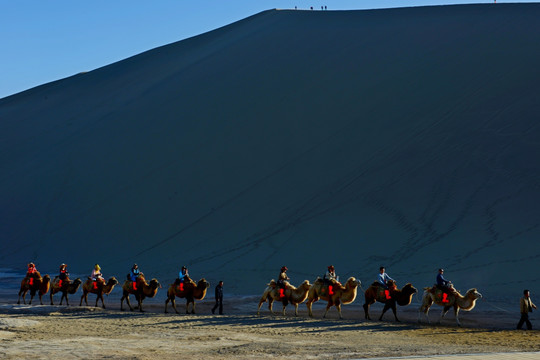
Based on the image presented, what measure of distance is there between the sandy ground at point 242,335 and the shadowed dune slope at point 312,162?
17.0 feet

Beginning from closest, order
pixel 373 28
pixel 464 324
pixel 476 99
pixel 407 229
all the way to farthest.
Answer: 1. pixel 464 324
2. pixel 407 229
3. pixel 476 99
4. pixel 373 28

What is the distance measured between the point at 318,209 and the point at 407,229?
4.33m

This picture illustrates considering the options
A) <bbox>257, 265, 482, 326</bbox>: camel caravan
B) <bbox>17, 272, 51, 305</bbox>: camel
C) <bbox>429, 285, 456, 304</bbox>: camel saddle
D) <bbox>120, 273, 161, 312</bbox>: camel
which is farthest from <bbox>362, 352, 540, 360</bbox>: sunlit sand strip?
<bbox>17, 272, 51, 305</bbox>: camel

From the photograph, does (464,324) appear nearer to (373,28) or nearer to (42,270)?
(42,270)

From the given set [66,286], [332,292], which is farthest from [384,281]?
[66,286]

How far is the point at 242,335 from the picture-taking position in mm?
17609

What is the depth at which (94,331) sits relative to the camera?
59.1ft

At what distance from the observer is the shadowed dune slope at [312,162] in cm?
2902

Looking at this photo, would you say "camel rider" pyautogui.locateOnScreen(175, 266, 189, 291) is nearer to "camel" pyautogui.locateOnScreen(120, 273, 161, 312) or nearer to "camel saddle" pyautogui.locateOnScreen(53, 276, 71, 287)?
"camel" pyautogui.locateOnScreen(120, 273, 161, 312)

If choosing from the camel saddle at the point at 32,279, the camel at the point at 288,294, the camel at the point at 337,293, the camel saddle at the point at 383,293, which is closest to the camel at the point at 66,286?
the camel saddle at the point at 32,279

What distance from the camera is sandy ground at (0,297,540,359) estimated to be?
15180 millimetres

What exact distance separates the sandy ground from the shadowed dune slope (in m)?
5.20

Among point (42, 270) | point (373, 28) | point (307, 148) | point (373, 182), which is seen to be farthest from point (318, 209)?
point (373, 28)

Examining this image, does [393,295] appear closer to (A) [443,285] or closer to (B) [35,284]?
(A) [443,285]
